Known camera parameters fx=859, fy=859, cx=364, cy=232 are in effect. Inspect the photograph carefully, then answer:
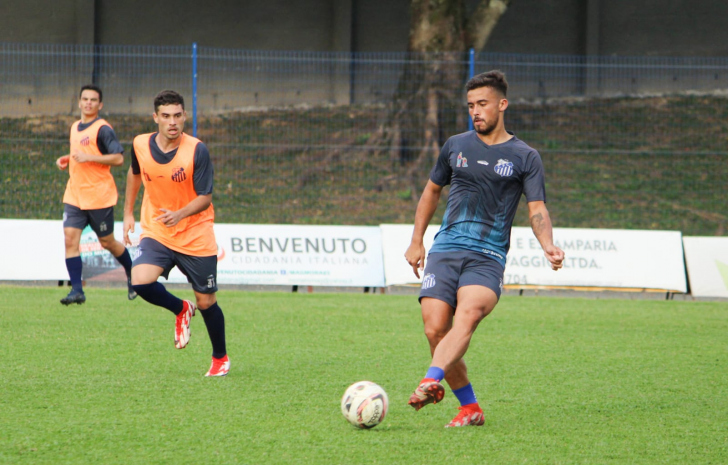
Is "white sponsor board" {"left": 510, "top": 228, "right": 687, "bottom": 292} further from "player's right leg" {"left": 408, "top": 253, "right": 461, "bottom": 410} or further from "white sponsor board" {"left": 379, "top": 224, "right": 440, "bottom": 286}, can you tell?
"player's right leg" {"left": 408, "top": 253, "right": 461, "bottom": 410}

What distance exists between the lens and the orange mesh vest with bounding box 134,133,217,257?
6.20 m

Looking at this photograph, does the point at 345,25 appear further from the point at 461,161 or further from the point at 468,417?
the point at 468,417

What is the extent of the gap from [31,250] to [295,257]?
361 cm

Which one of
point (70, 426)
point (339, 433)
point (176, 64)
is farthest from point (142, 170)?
point (176, 64)

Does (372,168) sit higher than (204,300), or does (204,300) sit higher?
(372,168)

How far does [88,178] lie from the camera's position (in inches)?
362

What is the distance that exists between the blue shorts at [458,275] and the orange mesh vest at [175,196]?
2153 mm

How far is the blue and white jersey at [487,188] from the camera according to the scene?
4781mm

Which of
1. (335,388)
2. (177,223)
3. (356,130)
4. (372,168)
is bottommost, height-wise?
(335,388)

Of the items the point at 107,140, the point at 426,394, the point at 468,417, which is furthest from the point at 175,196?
the point at 107,140

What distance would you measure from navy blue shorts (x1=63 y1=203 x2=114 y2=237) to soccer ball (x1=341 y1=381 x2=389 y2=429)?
5.33m

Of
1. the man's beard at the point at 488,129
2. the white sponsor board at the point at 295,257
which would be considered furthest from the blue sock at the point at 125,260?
the man's beard at the point at 488,129

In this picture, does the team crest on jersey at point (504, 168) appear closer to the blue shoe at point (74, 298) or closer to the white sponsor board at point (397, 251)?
the blue shoe at point (74, 298)

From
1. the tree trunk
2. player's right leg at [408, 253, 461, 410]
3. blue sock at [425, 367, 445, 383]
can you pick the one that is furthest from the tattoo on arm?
the tree trunk
